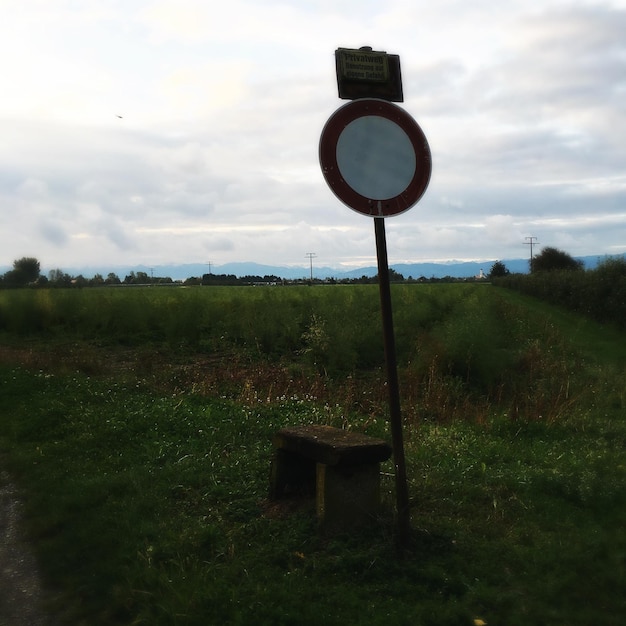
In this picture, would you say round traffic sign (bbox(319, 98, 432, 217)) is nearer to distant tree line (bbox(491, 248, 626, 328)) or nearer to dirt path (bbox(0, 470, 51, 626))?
dirt path (bbox(0, 470, 51, 626))

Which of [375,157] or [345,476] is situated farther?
[345,476]

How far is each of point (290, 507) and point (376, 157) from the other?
283 centimetres

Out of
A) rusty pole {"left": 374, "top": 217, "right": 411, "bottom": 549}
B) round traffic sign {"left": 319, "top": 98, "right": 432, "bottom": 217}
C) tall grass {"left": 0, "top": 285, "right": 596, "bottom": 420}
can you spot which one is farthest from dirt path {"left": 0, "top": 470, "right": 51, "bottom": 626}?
tall grass {"left": 0, "top": 285, "right": 596, "bottom": 420}

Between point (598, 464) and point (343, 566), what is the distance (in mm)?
3553

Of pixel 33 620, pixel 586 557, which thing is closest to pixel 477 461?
pixel 586 557

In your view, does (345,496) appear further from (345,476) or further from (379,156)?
(379,156)

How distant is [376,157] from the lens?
13.6ft

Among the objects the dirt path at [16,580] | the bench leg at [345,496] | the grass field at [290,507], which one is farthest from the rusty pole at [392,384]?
the dirt path at [16,580]

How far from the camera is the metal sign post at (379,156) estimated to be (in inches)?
160

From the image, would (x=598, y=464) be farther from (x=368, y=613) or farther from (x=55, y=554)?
(x=55, y=554)

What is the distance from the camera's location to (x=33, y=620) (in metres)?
3.74

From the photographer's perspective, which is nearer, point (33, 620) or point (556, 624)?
point (556, 624)

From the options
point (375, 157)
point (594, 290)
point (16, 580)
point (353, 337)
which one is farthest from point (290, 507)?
point (594, 290)

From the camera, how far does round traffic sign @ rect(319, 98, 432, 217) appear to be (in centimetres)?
405
